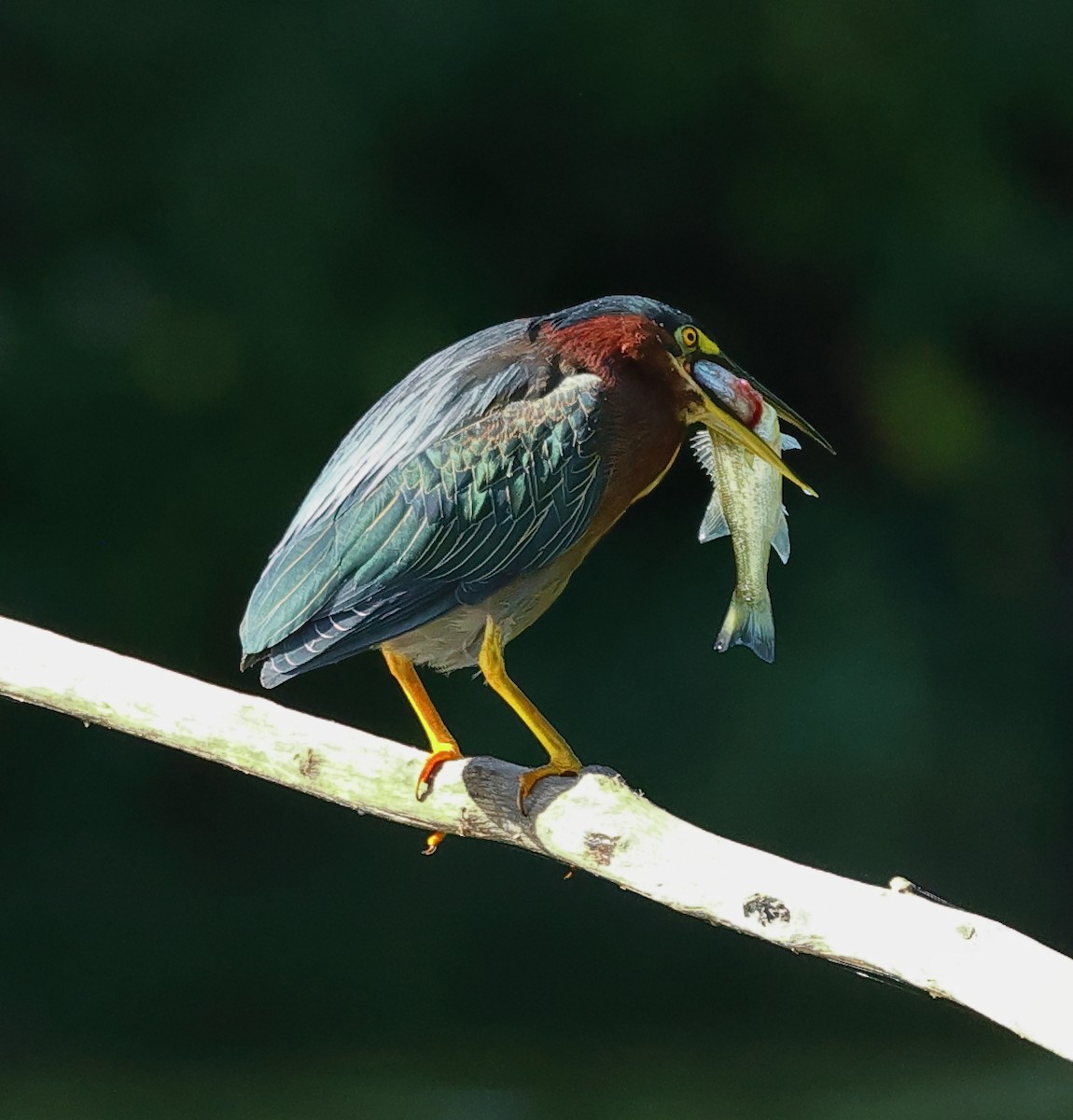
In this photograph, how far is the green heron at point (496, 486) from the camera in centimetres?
148

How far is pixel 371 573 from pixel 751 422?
1.21 feet

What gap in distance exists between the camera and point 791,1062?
339 cm

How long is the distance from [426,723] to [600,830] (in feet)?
1.00

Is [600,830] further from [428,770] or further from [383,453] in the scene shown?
[383,453]

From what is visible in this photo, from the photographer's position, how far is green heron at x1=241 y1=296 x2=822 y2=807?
1479mm

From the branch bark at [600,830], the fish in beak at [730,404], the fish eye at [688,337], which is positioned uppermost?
the fish eye at [688,337]

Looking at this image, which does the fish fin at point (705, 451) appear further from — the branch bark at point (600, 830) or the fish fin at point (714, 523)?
the branch bark at point (600, 830)

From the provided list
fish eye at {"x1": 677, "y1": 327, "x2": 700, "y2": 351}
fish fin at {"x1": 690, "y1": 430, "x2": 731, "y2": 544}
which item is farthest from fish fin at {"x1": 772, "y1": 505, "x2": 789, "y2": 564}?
fish eye at {"x1": 677, "y1": 327, "x2": 700, "y2": 351}

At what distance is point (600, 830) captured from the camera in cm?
127

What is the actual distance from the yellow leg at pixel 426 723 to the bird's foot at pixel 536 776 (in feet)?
0.28

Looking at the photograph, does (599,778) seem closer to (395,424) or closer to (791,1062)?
(395,424)

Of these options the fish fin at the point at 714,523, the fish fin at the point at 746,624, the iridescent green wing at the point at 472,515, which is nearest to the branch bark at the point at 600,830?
the iridescent green wing at the point at 472,515

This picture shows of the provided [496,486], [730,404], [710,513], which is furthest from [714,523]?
[496,486]

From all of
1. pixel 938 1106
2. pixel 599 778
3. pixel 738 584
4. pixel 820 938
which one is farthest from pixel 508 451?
pixel 938 1106
